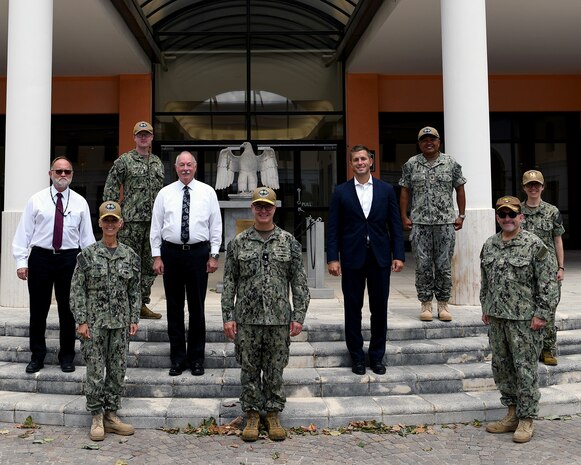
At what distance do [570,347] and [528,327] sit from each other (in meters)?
1.97

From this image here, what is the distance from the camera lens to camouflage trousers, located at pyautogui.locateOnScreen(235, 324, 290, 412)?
12.9ft

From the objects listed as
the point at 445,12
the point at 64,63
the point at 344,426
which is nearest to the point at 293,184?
the point at 64,63

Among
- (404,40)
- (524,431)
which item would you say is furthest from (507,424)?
(404,40)

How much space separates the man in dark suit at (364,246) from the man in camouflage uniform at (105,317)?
1737 mm

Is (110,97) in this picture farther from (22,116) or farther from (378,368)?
(378,368)

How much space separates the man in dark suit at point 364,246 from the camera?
15.4 feet

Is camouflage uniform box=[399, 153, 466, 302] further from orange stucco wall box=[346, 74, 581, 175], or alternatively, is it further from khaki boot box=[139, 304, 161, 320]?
orange stucco wall box=[346, 74, 581, 175]

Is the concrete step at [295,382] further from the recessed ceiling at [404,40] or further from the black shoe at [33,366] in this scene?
the recessed ceiling at [404,40]

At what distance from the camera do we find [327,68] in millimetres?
14352

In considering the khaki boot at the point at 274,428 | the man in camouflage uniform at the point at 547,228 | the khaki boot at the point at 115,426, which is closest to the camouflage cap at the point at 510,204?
the man in camouflage uniform at the point at 547,228

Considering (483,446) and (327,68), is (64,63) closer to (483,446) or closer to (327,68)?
(327,68)

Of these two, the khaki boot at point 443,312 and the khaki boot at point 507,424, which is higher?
the khaki boot at point 443,312

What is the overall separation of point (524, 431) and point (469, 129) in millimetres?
4003

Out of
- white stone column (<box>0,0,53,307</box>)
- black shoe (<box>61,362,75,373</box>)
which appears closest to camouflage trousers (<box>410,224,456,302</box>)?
black shoe (<box>61,362,75,373</box>)
